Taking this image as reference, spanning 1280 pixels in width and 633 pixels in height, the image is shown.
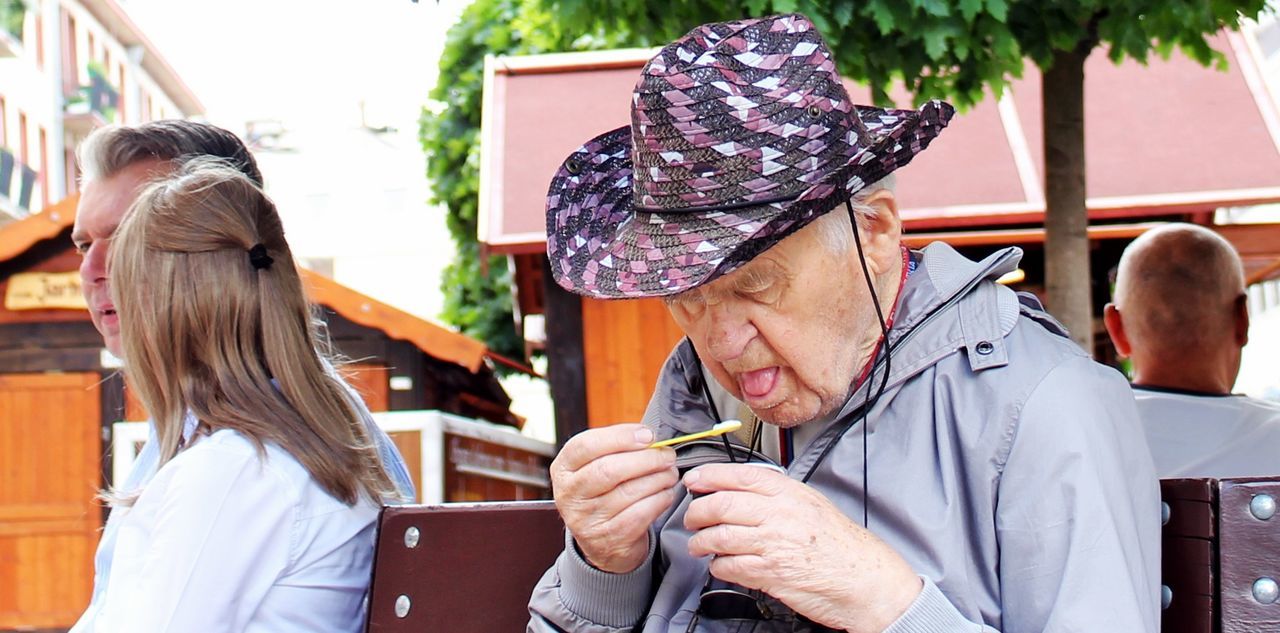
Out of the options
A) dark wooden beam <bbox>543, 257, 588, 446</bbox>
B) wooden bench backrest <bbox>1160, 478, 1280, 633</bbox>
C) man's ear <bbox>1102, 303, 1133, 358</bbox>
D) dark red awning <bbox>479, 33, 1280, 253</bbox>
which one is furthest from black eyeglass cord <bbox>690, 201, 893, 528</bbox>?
dark wooden beam <bbox>543, 257, 588, 446</bbox>

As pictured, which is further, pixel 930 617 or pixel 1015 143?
pixel 1015 143

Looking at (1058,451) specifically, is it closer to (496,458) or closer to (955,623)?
(955,623)

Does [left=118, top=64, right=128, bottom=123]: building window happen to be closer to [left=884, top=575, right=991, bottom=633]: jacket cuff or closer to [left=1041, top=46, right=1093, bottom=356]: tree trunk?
[left=1041, top=46, right=1093, bottom=356]: tree trunk

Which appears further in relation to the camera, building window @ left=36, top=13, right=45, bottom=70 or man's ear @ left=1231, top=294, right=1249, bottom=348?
building window @ left=36, top=13, right=45, bottom=70

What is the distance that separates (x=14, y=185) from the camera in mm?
25859

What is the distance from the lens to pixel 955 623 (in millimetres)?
1591

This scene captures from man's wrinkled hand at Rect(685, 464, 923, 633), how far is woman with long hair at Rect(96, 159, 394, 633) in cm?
93

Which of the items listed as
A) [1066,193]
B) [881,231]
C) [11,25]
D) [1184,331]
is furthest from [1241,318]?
[11,25]

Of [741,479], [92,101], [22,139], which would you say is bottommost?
[741,479]

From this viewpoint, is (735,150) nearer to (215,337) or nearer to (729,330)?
(729,330)

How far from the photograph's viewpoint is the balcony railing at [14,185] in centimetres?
2519

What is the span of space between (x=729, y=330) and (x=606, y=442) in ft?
0.73

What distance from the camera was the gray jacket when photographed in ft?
5.28

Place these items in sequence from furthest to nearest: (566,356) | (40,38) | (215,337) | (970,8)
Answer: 1. (40,38)
2. (566,356)
3. (970,8)
4. (215,337)
